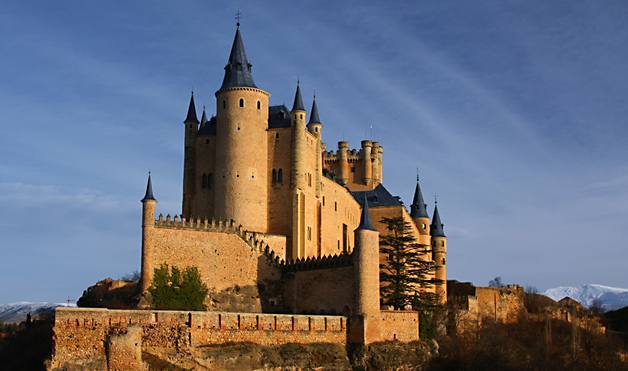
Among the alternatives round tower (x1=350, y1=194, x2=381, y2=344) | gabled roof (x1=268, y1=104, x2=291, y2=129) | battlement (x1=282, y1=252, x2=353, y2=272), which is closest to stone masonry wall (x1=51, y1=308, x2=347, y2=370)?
round tower (x1=350, y1=194, x2=381, y2=344)

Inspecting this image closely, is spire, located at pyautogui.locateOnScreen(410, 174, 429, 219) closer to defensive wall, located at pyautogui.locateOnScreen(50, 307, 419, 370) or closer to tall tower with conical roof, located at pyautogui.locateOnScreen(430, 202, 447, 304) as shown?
tall tower with conical roof, located at pyautogui.locateOnScreen(430, 202, 447, 304)

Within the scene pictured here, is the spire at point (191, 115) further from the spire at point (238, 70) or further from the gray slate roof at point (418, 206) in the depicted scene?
the gray slate roof at point (418, 206)

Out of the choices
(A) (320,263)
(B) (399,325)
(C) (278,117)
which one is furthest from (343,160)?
(B) (399,325)

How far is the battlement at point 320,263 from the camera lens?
5841cm

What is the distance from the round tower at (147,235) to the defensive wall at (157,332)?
338 inches

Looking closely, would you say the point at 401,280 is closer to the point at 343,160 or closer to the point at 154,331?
the point at 154,331

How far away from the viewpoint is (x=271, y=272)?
63.1 meters

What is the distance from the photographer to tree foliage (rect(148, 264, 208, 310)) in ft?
187

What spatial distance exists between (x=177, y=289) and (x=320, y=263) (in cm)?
964

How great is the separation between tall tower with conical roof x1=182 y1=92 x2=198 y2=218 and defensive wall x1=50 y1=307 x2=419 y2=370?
732 inches

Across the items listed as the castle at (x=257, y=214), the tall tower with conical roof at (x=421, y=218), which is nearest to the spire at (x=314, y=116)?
the castle at (x=257, y=214)

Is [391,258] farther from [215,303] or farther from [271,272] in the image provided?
[215,303]

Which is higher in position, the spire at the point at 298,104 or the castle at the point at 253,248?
the spire at the point at 298,104

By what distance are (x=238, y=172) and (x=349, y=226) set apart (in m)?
17.3
